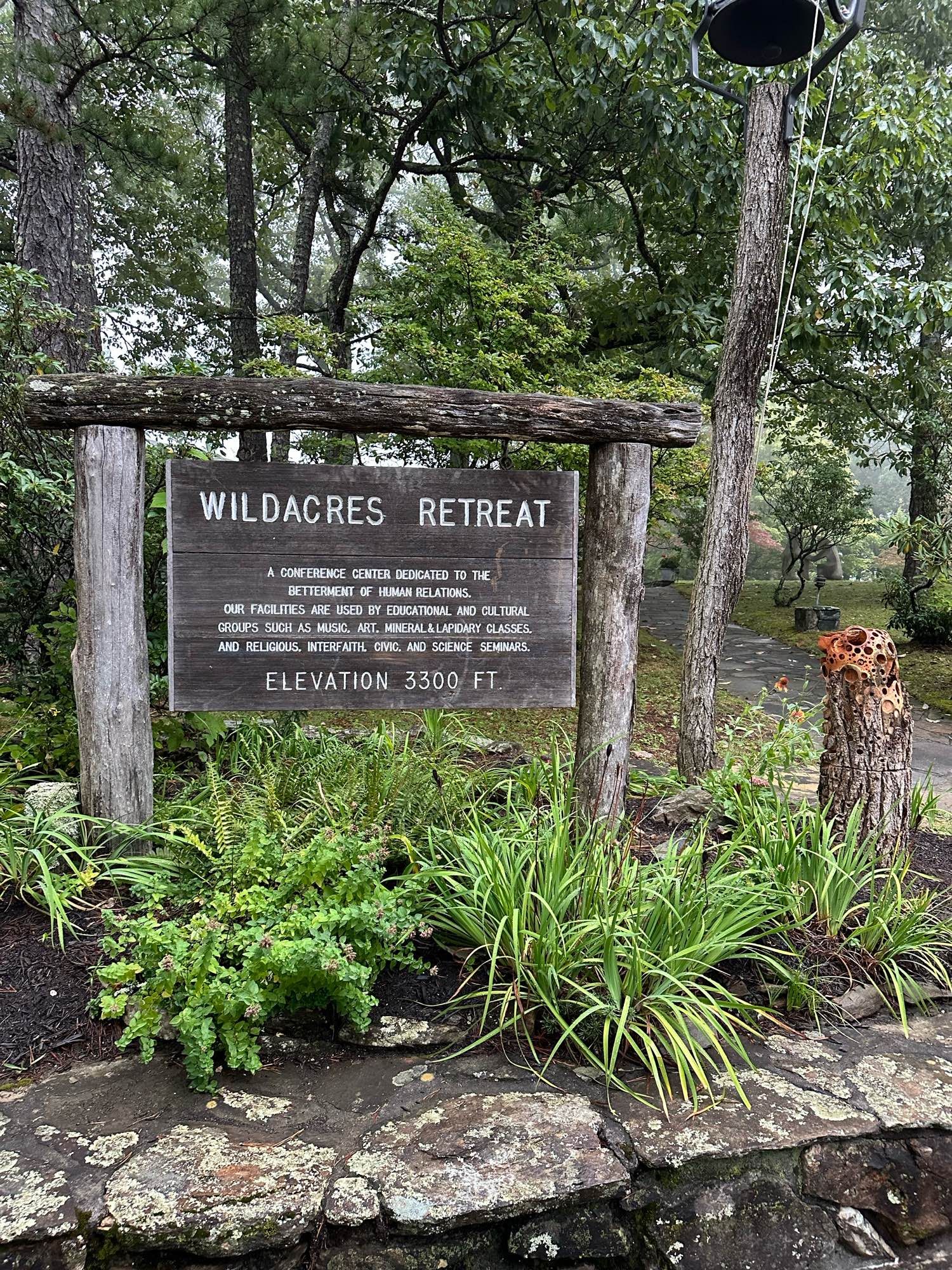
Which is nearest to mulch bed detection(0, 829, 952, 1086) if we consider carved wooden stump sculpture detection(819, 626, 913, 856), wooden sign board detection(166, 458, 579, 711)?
wooden sign board detection(166, 458, 579, 711)

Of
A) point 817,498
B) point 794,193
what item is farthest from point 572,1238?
point 817,498

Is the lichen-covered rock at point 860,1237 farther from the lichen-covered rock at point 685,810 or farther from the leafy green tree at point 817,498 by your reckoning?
the leafy green tree at point 817,498

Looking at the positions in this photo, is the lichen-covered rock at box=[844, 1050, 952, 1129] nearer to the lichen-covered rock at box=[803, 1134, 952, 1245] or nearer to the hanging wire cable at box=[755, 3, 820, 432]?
the lichen-covered rock at box=[803, 1134, 952, 1245]

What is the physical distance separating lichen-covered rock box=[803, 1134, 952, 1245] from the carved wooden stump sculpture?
1.19 m

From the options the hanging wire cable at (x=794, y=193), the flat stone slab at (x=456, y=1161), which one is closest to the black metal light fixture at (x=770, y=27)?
the hanging wire cable at (x=794, y=193)

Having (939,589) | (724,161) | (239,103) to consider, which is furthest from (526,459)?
(939,589)

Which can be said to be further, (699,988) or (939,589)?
(939,589)

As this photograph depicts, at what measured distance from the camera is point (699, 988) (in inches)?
92.4

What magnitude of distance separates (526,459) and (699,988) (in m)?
4.96

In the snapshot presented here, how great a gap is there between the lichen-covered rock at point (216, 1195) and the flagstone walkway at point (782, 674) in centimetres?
283

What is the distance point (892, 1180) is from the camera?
85.1 inches

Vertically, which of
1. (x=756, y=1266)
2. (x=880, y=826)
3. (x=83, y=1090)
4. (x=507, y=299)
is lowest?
(x=756, y=1266)

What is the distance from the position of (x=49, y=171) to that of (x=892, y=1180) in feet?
23.7

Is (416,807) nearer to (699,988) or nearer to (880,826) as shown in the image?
(699,988)
